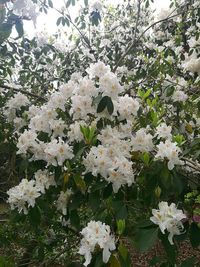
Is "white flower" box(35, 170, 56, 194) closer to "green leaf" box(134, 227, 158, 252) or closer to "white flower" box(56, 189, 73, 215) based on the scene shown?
"white flower" box(56, 189, 73, 215)

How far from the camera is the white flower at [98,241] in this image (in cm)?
133

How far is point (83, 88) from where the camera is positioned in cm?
188

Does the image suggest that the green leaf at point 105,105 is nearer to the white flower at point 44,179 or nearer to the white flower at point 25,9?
the white flower at point 44,179

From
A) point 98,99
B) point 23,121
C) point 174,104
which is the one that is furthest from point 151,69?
point 98,99

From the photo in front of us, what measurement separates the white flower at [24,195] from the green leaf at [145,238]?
1.82ft

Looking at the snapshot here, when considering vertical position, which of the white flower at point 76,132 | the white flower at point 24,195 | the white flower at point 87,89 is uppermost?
the white flower at point 87,89

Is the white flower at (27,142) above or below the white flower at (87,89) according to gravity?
below

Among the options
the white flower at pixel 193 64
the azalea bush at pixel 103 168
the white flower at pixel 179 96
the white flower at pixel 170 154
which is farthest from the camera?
the white flower at pixel 193 64

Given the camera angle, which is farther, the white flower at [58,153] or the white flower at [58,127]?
the white flower at [58,127]

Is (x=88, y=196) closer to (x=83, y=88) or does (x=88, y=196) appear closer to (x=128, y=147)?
(x=128, y=147)

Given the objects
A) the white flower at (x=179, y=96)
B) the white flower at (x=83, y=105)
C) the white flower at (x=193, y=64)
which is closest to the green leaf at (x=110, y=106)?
the white flower at (x=83, y=105)

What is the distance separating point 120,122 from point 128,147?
0.56 feet

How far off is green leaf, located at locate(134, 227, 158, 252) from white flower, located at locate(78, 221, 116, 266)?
89 millimetres

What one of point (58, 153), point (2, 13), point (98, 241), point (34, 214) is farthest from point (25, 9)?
point (98, 241)
